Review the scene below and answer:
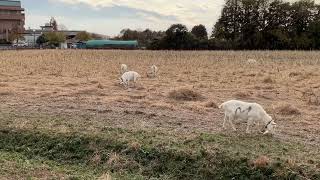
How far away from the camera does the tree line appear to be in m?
76.5

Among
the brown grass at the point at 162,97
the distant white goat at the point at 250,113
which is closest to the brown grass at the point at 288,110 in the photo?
the brown grass at the point at 162,97

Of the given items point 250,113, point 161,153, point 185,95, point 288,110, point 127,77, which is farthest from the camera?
point 127,77

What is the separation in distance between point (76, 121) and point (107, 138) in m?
2.15

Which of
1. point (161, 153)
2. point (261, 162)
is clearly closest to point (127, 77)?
point (161, 153)

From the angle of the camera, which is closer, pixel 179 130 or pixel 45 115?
pixel 179 130

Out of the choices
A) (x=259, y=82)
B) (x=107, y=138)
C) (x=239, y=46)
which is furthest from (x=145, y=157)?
(x=239, y=46)

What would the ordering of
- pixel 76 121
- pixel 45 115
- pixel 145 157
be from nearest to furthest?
pixel 145 157, pixel 76 121, pixel 45 115

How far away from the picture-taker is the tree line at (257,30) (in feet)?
251

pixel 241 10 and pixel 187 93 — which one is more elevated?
pixel 241 10

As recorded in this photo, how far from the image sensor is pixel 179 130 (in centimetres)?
1238

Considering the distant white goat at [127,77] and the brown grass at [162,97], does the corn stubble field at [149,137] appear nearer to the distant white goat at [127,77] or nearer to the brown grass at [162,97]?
the brown grass at [162,97]

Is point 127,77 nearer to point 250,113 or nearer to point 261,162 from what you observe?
point 250,113

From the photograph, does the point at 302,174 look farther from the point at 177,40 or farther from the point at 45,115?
the point at 177,40

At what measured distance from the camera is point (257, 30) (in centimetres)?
8238
